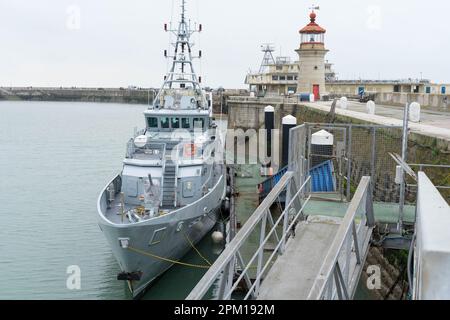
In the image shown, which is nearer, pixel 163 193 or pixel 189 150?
pixel 163 193

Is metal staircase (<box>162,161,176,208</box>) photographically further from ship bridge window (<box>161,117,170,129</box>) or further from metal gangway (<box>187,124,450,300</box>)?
metal gangway (<box>187,124,450,300</box>)

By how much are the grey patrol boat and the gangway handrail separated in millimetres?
7132

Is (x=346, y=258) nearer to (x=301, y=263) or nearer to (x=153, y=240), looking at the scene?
(x=301, y=263)

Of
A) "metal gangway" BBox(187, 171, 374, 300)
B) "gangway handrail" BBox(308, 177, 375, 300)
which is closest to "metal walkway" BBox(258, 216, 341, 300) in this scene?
"metal gangway" BBox(187, 171, 374, 300)

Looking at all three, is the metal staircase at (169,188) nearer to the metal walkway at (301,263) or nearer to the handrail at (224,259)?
the metal walkway at (301,263)

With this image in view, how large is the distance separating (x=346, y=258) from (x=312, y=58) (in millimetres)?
42907

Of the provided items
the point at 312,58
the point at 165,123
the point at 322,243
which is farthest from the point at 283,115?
the point at 322,243

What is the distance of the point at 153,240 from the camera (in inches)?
559

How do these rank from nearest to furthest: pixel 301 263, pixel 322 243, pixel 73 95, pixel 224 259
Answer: pixel 224 259, pixel 301 263, pixel 322 243, pixel 73 95

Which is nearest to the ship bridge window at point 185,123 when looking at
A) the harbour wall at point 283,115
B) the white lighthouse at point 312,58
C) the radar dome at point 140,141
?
the radar dome at point 140,141

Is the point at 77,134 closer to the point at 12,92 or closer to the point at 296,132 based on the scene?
the point at 296,132
